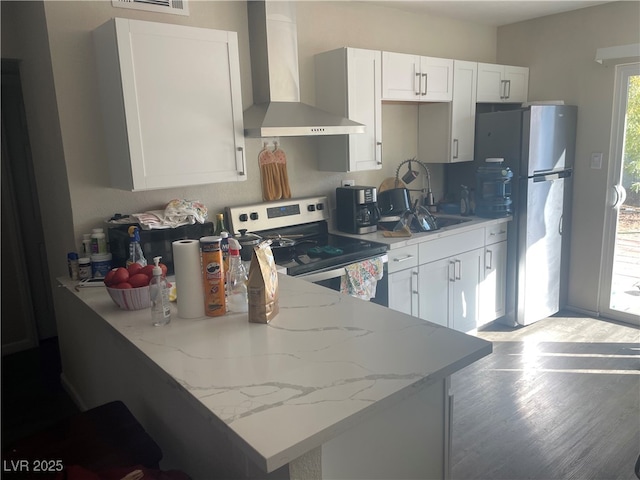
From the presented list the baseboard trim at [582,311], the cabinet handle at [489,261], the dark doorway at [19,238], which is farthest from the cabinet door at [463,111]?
the dark doorway at [19,238]

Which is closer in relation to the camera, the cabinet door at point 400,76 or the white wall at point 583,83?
the cabinet door at point 400,76

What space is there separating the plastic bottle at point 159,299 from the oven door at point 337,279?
1.02m

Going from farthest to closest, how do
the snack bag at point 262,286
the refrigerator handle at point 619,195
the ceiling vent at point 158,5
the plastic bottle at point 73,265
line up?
the refrigerator handle at point 619,195, the ceiling vent at point 158,5, the plastic bottle at point 73,265, the snack bag at point 262,286

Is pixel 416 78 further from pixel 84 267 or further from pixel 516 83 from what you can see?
pixel 84 267

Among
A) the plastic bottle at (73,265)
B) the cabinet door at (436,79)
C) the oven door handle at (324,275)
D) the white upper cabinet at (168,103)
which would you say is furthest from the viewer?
the cabinet door at (436,79)

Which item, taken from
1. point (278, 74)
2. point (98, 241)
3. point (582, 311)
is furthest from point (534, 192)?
point (98, 241)

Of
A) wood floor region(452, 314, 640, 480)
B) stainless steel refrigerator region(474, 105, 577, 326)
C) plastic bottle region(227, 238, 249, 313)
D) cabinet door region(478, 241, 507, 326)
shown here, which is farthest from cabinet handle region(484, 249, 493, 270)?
plastic bottle region(227, 238, 249, 313)

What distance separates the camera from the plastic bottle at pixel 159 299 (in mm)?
1611

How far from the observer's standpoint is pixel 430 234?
3275 millimetres

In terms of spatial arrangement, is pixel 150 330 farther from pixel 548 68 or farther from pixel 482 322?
pixel 548 68

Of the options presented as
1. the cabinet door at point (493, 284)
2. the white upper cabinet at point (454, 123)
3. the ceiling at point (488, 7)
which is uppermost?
the ceiling at point (488, 7)

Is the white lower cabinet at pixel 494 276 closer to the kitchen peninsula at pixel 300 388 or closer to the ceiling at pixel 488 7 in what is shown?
the ceiling at pixel 488 7

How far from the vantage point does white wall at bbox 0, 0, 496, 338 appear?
2.36 metres

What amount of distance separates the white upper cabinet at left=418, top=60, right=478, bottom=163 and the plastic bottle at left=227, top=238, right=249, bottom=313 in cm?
257
